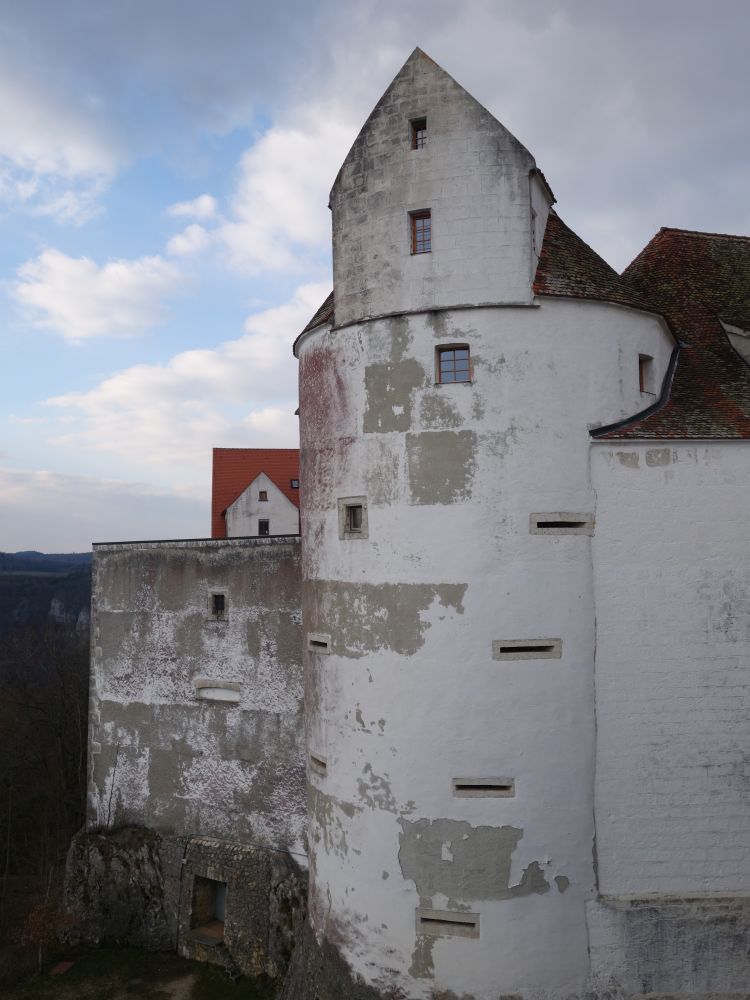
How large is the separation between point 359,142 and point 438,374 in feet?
15.2

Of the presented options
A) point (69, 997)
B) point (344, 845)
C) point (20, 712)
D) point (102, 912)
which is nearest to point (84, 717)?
point (20, 712)

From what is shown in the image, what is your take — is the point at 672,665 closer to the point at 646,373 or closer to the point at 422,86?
the point at 646,373

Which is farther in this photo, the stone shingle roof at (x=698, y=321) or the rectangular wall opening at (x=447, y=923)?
the stone shingle roof at (x=698, y=321)

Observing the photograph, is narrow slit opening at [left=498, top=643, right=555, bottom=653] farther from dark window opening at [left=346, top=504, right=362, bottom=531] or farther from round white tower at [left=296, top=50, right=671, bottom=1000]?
dark window opening at [left=346, top=504, right=362, bottom=531]

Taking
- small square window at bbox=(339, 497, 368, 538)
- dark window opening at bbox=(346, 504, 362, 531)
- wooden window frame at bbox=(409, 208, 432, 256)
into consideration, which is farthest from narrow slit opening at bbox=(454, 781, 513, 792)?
wooden window frame at bbox=(409, 208, 432, 256)

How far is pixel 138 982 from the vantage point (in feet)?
62.4

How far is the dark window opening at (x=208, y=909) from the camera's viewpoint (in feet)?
64.8

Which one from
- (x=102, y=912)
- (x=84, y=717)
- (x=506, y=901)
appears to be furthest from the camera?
(x=84, y=717)

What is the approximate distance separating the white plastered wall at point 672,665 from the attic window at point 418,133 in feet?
20.3

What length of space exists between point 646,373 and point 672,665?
208 inches

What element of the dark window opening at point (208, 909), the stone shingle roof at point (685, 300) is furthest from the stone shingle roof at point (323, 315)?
the dark window opening at point (208, 909)

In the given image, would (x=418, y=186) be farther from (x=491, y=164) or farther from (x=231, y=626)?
(x=231, y=626)

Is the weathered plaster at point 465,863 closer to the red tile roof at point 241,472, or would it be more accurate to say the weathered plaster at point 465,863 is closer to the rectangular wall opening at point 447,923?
the rectangular wall opening at point 447,923

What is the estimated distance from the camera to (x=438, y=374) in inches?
536
